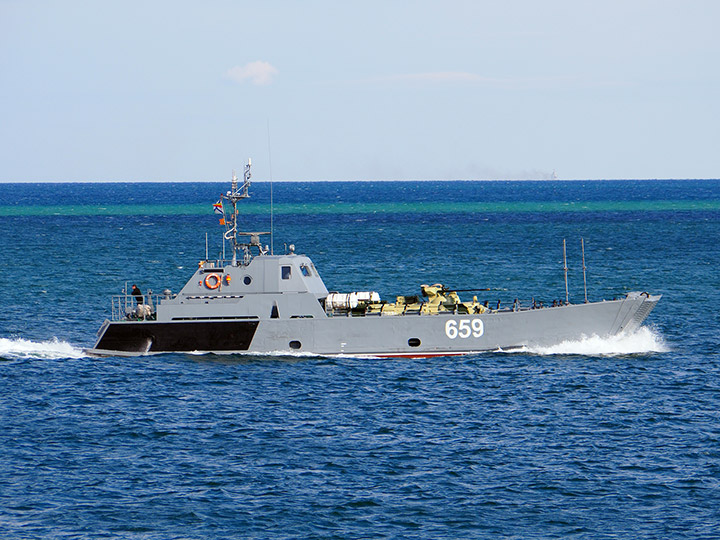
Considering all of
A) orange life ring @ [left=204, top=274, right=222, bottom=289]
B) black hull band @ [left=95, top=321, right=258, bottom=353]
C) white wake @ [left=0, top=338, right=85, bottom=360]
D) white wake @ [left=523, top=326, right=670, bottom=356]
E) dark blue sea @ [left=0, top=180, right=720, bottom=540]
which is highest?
orange life ring @ [left=204, top=274, right=222, bottom=289]

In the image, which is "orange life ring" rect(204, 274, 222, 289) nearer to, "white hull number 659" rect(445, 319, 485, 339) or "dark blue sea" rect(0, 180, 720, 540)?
"dark blue sea" rect(0, 180, 720, 540)

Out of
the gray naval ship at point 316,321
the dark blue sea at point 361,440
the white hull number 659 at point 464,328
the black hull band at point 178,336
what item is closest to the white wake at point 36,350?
the dark blue sea at point 361,440

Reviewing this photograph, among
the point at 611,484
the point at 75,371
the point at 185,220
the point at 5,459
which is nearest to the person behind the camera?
the point at 611,484

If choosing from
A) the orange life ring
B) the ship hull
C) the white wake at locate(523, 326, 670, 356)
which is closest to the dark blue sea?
the white wake at locate(523, 326, 670, 356)

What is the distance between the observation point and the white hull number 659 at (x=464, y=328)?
144 ft

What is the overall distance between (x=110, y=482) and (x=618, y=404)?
18.1 metres

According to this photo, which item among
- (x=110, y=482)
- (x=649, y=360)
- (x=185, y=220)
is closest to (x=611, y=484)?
(x=110, y=482)

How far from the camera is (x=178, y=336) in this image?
147 ft

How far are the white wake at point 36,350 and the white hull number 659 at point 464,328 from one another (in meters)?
16.3

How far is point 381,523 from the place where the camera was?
2614 cm

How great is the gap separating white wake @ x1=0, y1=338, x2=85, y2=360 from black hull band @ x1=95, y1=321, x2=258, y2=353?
2.55m

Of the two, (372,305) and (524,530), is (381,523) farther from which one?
(372,305)

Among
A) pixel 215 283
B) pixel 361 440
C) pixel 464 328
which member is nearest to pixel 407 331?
pixel 464 328

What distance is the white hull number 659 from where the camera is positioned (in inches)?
1724
